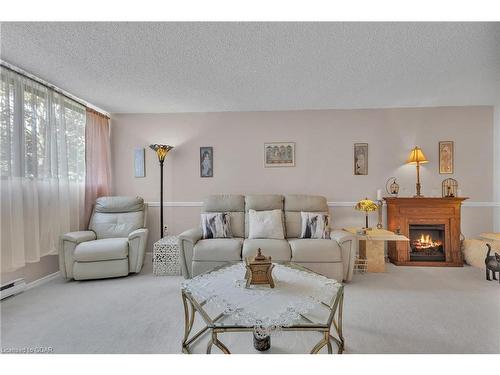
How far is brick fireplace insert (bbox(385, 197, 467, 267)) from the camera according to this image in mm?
3264

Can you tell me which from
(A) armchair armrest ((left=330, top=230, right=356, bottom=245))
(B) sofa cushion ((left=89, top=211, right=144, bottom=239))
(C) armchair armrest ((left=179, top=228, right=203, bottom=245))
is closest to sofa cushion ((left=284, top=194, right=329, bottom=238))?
(A) armchair armrest ((left=330, top=230, right=356, bottom=245))

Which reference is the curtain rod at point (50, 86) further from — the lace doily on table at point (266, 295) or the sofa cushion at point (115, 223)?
the lace doily on table at point (266, 295)

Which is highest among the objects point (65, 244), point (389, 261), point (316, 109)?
point (316, 109)

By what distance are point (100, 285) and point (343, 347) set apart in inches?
104

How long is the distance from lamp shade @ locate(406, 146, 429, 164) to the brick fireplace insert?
22.9 inches

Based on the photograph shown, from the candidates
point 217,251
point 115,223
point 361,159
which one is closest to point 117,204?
point 115,223

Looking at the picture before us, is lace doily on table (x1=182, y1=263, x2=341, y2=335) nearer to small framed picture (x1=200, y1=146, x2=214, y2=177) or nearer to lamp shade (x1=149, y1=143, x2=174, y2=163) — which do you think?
small framed picture (x1=200, y1=146, x2=214, y2=177)

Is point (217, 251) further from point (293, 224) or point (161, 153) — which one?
point (161, 153)

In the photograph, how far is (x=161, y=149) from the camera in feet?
11.7

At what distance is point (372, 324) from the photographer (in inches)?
73.4

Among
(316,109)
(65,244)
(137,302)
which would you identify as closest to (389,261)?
(316,109)

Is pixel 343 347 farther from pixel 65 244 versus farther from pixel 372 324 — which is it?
pixel 65 244

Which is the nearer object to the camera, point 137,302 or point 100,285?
point 137,302
